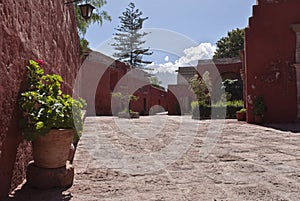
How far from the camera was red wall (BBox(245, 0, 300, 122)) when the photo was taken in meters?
8.79

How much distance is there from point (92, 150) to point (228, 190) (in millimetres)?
2226

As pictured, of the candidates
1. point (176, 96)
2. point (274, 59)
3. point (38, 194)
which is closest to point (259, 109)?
point (274, 59)

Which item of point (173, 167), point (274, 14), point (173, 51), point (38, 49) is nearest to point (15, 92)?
point (38, 49)

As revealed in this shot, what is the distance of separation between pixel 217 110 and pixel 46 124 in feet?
43.8

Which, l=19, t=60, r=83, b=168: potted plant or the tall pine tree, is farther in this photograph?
the tall pine tree

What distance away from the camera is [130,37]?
25.4 meters

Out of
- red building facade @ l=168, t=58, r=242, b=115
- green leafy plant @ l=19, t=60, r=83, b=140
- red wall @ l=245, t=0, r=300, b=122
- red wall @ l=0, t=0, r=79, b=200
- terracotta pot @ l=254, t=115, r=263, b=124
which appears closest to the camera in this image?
red wall @ l=0, t=0, r=79, b=200

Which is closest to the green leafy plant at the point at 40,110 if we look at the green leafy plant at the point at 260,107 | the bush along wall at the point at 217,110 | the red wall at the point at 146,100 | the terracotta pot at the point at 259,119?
the green leafy plant at the point at 260,107

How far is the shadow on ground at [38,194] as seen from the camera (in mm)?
1797

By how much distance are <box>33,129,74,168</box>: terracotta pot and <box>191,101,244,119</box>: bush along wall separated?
12.6m

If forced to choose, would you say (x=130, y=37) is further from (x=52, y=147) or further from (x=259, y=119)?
(x=52, y=147)

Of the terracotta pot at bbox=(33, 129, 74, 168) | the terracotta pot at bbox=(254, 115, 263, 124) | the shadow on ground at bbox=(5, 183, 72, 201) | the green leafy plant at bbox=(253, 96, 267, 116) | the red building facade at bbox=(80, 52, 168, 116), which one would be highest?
the red building facade at bbox=(80, 52, 168, 116)

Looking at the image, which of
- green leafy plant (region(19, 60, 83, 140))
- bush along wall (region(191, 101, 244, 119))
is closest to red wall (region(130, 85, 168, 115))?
bush along wall (region(191, 101, 244, 119))

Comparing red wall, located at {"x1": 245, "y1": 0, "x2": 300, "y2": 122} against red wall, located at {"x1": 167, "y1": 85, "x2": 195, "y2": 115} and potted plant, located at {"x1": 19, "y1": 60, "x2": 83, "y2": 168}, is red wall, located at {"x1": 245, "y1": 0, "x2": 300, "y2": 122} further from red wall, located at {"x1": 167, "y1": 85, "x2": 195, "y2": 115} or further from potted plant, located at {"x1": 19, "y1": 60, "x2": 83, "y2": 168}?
red wall, located at {"x1": 167, "y1": 85, "x2": 195, "y2": 115}
